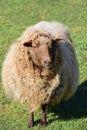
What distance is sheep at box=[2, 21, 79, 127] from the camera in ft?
18.8

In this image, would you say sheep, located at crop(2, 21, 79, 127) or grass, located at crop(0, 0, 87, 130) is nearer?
sheep, located at crop(2, 21, 79, 127)

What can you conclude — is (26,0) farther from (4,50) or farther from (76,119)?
(76,119)

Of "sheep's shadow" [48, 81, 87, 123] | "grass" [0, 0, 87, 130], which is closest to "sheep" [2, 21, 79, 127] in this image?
"grass" [0, 0, 87, 130]

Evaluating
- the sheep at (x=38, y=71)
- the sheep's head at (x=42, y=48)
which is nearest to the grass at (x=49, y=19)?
the sheep at (x=38, y=71)

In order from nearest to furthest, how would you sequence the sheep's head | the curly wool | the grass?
the sheep's head < the curly wool < the grass

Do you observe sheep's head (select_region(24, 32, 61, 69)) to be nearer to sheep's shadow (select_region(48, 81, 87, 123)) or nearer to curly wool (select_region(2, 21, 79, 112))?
curly wool (select_region(2, 21, 79, 112))

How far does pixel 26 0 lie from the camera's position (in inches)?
587

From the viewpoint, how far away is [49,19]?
13109mm

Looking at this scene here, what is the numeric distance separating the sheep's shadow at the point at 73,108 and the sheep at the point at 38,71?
0.53m

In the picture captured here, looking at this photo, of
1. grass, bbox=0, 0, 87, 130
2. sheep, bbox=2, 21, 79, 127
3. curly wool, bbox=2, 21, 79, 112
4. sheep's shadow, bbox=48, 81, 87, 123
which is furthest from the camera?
sheep's shadow, bbox=48, 81, 87, 123

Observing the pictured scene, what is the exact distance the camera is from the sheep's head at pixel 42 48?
5629 mm

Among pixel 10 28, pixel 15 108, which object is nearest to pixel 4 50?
pixel 10 28

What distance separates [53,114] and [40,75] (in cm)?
128

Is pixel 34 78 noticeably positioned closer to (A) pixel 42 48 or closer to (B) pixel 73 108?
(A) pixel 42 48
